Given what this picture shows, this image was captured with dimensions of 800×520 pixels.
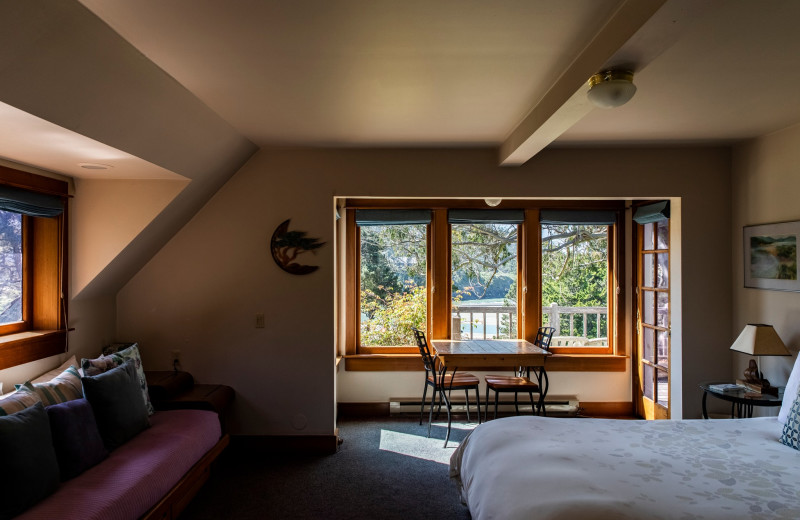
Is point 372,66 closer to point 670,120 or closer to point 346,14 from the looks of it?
point 346,14

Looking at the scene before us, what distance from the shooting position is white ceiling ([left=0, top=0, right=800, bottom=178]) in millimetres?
1687

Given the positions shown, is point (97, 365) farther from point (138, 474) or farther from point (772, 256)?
point (772, 256)

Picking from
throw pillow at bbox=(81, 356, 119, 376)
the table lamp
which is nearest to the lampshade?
the table lamp

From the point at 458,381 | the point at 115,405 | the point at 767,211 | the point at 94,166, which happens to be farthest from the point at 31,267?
the point at 767,211

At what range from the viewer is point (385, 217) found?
4.75 meters

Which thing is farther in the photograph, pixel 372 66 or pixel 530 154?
pixel 530 154

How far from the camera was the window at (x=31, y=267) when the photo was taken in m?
2.77

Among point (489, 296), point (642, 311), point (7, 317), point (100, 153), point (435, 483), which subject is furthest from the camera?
point (489, 296)

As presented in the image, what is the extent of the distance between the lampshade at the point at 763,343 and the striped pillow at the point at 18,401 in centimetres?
406

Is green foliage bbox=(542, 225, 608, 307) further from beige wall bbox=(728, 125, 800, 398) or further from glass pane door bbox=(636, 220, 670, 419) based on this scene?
beige wall bbox=(728, 125, 800, 398)

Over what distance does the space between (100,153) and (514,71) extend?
7.28ft

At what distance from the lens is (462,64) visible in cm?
216

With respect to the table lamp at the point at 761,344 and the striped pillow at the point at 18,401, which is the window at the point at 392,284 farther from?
the striped pillow at the point at 18,401

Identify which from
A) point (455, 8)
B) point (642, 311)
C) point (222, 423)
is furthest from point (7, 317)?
point (642, 311)
